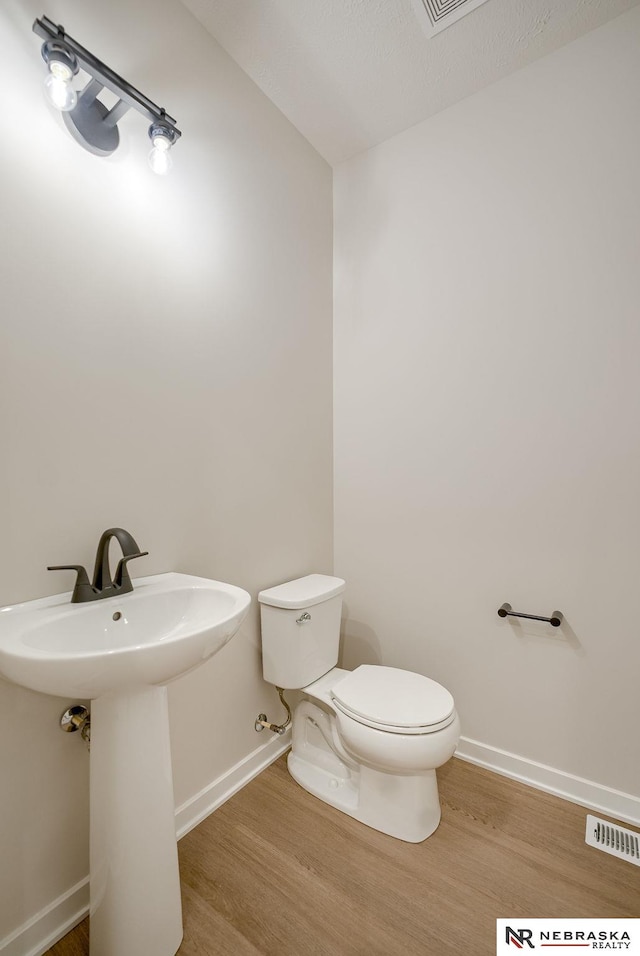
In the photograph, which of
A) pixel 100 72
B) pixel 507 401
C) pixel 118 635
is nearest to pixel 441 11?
pixel 100 72

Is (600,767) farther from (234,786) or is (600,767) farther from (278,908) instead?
(234,786)

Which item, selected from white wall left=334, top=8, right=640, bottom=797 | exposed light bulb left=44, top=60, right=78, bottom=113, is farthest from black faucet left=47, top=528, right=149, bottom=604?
white wall left=334, top=8, right=640, bottom=797

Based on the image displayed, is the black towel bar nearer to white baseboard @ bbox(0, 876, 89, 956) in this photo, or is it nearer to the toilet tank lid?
the toilet tank lid

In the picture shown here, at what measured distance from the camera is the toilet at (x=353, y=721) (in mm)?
1353

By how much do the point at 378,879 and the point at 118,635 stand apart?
105 centimetres

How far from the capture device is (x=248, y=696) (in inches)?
66.8

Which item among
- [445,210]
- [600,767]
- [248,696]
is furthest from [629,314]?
[248,696]

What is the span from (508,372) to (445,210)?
0.74 metres

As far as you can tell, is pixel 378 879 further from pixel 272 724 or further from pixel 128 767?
pixel 128 767

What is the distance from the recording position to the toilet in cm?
135

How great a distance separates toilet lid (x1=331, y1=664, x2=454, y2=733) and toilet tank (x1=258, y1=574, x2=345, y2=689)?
0.51 feet

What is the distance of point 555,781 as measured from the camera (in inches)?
63.9

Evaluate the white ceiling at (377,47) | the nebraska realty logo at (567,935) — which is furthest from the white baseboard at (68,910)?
the white ceiling at (377,47)

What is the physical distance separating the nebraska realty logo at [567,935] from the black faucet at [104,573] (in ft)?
4.31
